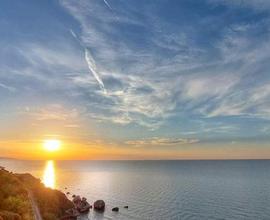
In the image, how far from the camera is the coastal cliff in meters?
32.8

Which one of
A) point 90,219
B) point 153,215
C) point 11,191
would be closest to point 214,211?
point 153,215

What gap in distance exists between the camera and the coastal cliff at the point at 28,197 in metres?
32.8

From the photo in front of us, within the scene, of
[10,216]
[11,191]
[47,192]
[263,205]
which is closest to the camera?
[10,216]

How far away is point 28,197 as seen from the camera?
4734cm

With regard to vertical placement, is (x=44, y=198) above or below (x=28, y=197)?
below

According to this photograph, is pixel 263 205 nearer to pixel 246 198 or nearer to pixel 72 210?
pixel 246 198

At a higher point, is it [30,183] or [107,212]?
[30,183]

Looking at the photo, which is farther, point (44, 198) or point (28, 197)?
point (44, 198)

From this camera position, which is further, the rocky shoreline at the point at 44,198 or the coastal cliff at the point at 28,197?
the rocky shoreline at the point at 44,198

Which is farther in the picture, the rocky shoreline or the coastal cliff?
the rocky shoreline

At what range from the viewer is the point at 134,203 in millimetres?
100812

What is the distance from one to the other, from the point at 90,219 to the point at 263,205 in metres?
59.1

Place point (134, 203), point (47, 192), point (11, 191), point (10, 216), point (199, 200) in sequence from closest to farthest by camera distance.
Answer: point (10, 216) → point (11, 191) → point (47, 192) → point (134, 203) → point (199, 200)

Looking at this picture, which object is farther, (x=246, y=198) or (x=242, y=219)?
(x=246, y=198)
